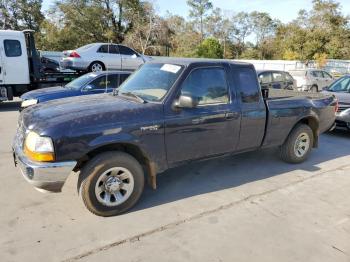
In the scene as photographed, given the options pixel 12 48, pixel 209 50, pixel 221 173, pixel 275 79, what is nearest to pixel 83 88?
pixel 12 48

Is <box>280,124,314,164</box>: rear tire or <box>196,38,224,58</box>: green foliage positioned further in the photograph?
<box>196,38,224,58</box>: green foliage

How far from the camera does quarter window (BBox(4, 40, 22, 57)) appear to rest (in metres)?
11.1

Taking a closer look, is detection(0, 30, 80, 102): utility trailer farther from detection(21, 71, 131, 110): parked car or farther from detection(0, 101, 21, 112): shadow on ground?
detection(21, 71, 131, 110): parked car

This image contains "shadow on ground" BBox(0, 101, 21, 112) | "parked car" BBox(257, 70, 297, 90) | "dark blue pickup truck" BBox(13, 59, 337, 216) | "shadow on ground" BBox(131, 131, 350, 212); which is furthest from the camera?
"parked car" BBox(257, 70, 297, 90)

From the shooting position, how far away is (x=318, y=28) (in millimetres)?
43656

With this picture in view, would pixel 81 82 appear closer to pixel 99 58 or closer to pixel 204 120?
pixel 99 58

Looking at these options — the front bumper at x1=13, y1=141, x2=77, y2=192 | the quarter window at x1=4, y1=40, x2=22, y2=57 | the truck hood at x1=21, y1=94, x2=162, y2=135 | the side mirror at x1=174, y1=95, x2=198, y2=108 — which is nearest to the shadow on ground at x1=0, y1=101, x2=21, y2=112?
the quarter window at x1=4, y1=40, x2=22, y2=57

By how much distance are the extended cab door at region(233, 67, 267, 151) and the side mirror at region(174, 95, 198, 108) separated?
3.37ft

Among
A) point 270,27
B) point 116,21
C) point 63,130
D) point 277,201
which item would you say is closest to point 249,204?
point 277,201

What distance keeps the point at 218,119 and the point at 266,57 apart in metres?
54.6

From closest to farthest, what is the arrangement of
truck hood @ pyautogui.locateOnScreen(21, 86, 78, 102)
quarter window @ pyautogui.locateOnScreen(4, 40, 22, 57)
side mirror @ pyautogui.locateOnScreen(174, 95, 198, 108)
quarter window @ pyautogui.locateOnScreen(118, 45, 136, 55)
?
side mirror @ pyautogui.locateOnScreen(174, 95, 198, 108), truck hood @ pyautogui.locateOnScreen(21, 86, 78, 102), quarter window @ pyautogui.locateOnScreen(4, 40, 22, 57), quarter window @ pyautogui.locateOnScreen(118, 45, 136, 55)

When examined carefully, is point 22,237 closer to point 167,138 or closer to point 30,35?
point 167,138

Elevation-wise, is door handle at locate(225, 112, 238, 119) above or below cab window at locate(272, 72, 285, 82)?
below

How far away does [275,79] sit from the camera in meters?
12.9
